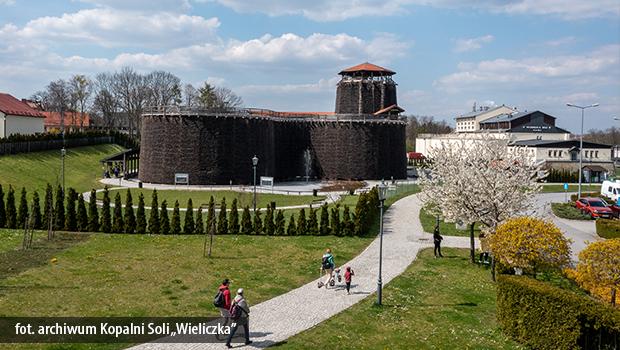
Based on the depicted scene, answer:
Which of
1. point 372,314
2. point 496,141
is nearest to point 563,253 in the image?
point 372,314

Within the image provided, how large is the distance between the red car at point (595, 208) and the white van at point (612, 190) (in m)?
4.06

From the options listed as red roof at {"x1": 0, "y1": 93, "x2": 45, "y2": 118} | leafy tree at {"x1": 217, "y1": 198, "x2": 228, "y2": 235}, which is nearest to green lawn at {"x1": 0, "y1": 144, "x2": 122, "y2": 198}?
red roof at {"x1": 0, "y1": 93, "x2": 45, "y2": 118}

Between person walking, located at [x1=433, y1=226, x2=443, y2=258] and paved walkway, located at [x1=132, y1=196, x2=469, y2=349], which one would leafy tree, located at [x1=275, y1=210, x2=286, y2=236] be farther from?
person walking, located at [x1=433, y1=226, x2=443, y2=258]

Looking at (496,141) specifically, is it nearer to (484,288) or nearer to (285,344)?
(484,288)

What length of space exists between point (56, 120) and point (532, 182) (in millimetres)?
103320

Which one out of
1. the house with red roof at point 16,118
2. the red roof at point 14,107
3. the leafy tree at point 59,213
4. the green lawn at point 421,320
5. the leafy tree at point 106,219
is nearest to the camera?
the green lawn at point 421,320

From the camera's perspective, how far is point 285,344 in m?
12.8

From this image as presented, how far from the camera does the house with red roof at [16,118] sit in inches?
2216

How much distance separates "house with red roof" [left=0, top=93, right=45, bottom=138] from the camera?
56281 millimetres

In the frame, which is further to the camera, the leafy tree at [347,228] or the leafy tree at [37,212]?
the leafy tree at [347,228]

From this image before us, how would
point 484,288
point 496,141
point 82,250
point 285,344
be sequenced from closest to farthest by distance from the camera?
point 285,344 < point 484,288 < point 82,250 < point 496,141

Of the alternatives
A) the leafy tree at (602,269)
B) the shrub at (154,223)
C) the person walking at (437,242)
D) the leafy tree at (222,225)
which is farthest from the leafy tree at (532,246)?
the shrub at (154,223)

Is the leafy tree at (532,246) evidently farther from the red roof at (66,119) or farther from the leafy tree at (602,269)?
the red roof at (66,119)

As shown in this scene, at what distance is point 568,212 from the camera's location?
121ft
